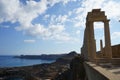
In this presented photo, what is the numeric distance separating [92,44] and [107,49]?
1790mm

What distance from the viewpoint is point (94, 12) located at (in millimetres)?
19344

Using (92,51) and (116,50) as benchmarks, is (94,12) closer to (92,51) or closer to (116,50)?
(92,51)

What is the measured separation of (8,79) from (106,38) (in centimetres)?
5994

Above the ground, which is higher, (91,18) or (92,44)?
(91,18)

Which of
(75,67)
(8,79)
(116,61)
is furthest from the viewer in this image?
(8,79)

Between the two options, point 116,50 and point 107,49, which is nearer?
point 107,49

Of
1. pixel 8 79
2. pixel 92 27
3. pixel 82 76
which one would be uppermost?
pixel 92 27

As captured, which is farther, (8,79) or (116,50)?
(8,79)

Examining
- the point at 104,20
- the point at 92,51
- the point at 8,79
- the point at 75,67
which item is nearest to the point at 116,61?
the point at 92,51

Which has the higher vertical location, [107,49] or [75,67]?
[107,49]

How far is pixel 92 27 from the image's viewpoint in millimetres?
19312

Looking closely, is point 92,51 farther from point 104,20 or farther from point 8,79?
point 8,79

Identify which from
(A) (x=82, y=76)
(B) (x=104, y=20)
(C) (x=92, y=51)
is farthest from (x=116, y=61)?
(A) (x=82, y=76)

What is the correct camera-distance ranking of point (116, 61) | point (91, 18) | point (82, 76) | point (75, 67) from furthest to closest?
point (75, 67) → point (82, 76) → point (91, 18) → point (116, 61)
